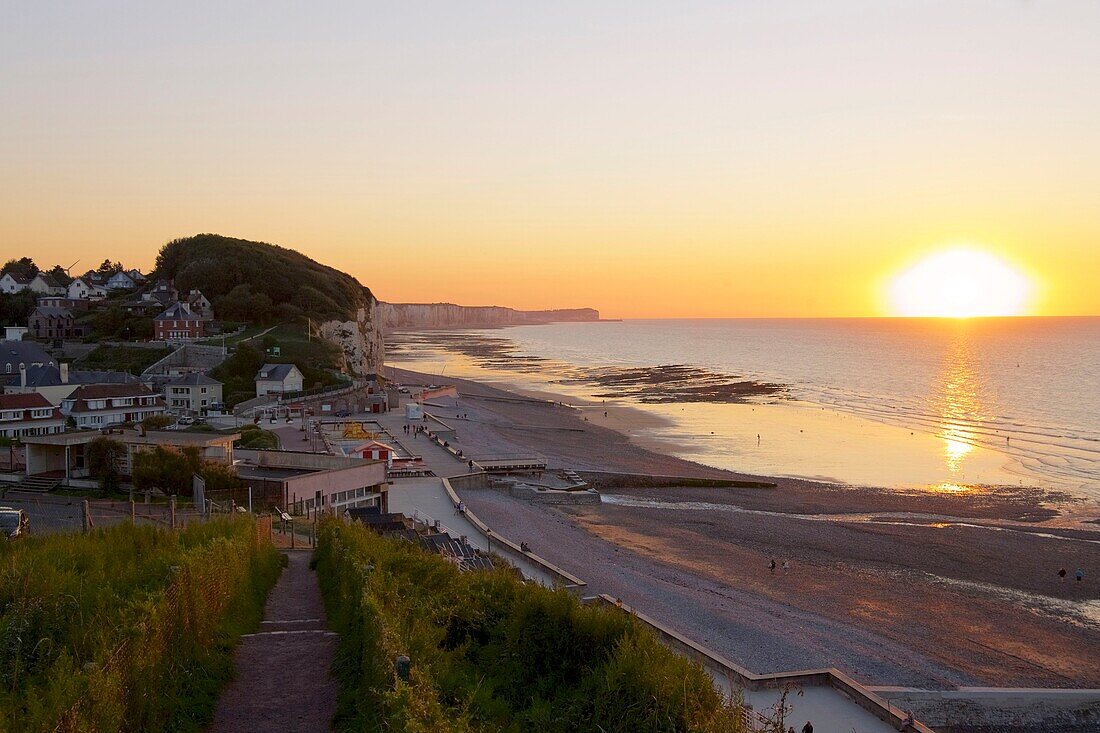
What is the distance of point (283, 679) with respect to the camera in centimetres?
959

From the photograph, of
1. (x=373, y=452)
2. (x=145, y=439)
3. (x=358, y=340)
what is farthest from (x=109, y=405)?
(x=358, y=340)

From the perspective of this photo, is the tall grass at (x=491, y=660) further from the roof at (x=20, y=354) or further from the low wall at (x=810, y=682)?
the roof at (x=20, y=354)

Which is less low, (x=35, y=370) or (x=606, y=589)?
(x=35, y=370)

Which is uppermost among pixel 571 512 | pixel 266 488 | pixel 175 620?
pixel 175 620

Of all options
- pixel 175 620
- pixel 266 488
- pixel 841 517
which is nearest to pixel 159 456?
pixel 266 488

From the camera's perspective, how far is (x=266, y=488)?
79.0ft

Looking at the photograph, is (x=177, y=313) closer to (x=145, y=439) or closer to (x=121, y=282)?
(x=121, y=282)

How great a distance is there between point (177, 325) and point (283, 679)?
62.9 metres

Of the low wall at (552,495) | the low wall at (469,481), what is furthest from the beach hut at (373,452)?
the low wall at (552,495)

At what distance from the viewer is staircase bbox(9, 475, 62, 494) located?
23375 mm

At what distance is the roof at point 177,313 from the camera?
65.5 meters

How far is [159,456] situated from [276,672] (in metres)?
15.1

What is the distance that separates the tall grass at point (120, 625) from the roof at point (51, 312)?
6391cm

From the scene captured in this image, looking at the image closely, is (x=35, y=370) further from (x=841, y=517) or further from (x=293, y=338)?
(x=841, y=517)
